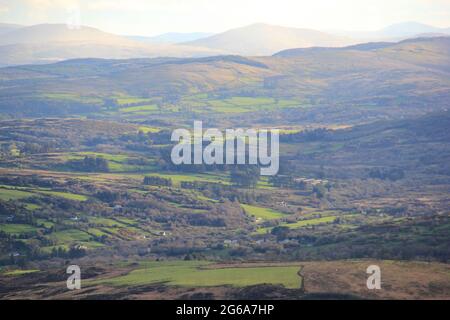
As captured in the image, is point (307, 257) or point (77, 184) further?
point (77, 184)

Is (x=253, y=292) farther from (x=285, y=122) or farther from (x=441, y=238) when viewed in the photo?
(x=285, y=122)

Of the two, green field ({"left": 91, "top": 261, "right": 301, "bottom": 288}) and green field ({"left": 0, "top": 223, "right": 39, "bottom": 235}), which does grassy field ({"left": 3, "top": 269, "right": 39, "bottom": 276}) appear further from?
green field ({"left": 0, "top": 223, "right": 39, "bottom": 235})

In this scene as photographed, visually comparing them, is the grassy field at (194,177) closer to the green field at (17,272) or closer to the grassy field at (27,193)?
the grassy field at (27,193)

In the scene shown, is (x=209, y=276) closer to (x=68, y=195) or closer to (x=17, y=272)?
(x=17, y=272)

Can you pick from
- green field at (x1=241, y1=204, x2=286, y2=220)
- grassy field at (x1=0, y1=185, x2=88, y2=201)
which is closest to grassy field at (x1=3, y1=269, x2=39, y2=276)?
grassy field at (x1=0, y1=185, x2=88, y2=201)

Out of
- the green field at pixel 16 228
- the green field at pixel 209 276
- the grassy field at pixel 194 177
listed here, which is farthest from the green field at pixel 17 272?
the grassy field at pixel 194 177
